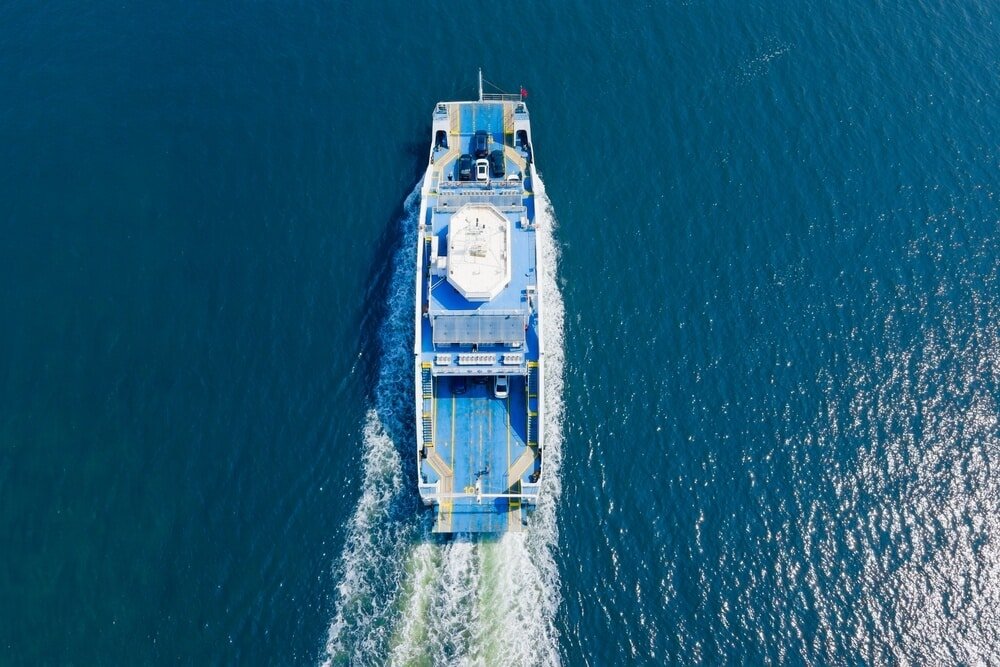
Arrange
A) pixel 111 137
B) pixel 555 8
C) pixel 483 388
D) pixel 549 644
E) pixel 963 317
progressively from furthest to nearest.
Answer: pixel 555 8, pixel 111 137, pixel 963 317, pixel 483 388, pixel 549 644

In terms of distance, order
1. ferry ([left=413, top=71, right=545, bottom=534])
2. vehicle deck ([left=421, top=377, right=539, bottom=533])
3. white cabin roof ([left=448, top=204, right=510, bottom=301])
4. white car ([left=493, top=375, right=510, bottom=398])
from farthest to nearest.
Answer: white cabin roof ([left=448, top=204, right=510, bottom=301])
white car ([left=493, top=375, right=510, bottom=398])
ferry ([left=413, top=71, right=545, bottom=534])
vehicle deck ([left=421, top=377, right=539, bottom=533])

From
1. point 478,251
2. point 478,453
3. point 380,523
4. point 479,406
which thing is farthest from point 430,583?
point 478,251

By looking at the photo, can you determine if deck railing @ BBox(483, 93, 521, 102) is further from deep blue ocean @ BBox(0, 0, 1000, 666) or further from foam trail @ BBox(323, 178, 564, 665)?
foam trail @ BBox(323, 178, 564, 665)

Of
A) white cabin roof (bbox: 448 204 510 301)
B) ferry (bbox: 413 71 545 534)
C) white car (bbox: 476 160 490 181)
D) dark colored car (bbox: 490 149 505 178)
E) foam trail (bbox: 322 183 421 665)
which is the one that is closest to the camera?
foam trail (bbox: 322 183 421 665)

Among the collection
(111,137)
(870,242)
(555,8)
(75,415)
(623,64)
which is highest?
(555,8)

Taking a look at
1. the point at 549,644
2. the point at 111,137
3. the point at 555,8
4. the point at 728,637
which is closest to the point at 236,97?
the point at 111,137

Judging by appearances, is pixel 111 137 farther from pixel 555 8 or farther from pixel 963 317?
pixel 963 317

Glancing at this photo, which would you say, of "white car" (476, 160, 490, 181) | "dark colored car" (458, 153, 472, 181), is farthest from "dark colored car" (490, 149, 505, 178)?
"dark colored car" (458, 153, 472, 181)

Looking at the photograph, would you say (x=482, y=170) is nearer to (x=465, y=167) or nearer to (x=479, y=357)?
(x=465, y=167)
